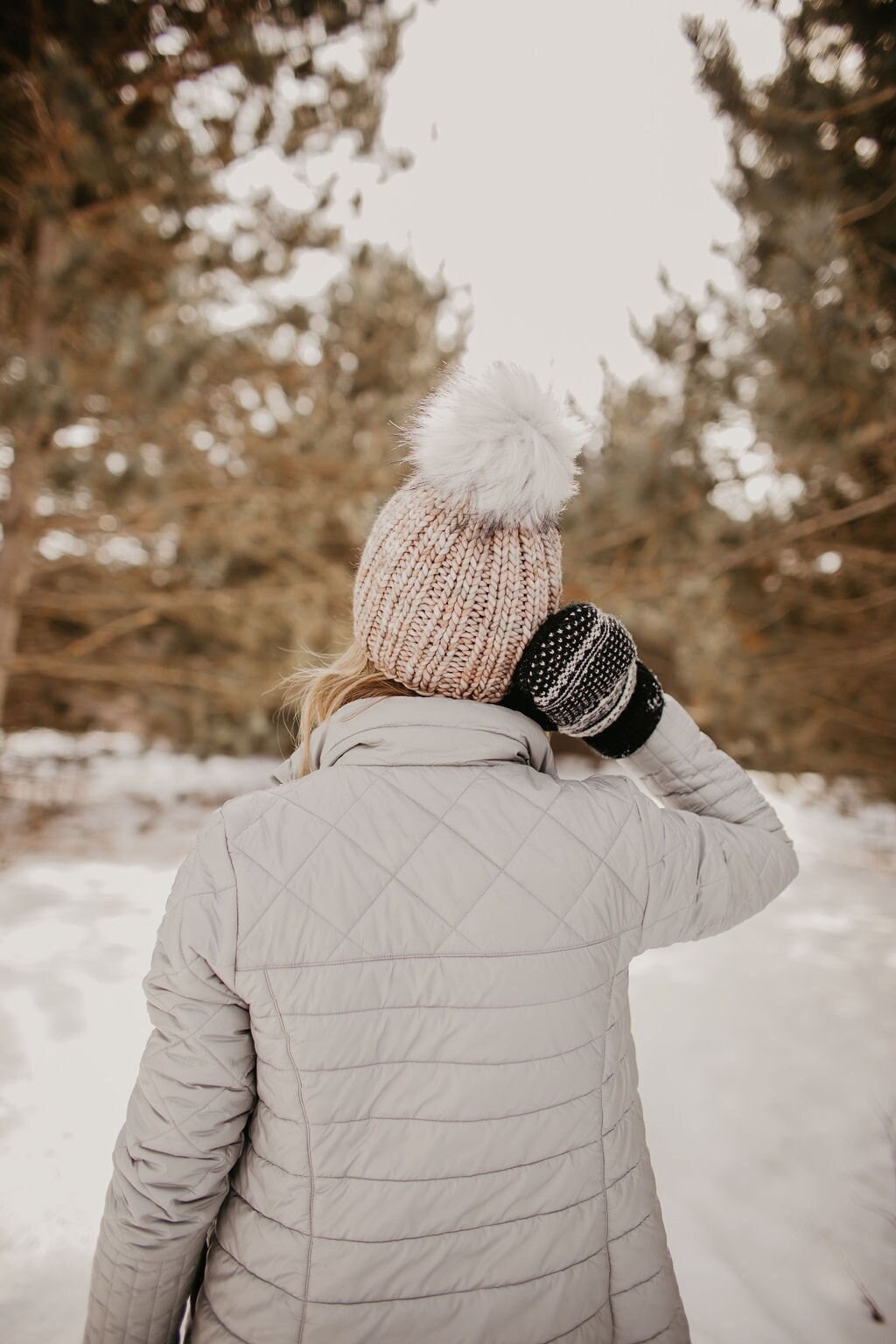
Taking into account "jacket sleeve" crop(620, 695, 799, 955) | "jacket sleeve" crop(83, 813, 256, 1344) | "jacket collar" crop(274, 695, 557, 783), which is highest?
"jacket collar" crop(274, 695, 557, 783)

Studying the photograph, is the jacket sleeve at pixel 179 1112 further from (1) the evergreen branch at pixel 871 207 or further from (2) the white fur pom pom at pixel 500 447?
(1) the evergreen branch at pixel 871 207

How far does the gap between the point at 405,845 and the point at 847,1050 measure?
3362 mm

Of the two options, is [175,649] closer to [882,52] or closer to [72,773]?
[72,773]

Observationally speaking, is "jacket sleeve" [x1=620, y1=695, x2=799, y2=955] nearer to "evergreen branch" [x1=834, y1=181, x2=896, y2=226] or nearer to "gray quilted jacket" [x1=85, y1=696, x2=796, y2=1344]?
"gray quilted jacket" [x1=85, y1=696, x2=796, y2=1344]

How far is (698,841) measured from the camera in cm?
88

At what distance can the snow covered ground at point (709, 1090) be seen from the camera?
1824 mm

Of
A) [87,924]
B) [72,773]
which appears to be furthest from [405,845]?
[72,773]

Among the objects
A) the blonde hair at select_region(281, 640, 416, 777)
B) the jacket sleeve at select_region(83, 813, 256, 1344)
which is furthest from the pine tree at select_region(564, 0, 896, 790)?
the jacket sleeve at select_region(83, 813, 256, 1344)

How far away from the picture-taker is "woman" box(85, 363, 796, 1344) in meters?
0.75

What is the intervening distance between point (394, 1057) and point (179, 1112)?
25 cm

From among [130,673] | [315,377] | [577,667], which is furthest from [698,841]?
[315,377]

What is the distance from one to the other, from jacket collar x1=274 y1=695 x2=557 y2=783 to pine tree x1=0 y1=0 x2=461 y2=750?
10.0 ft

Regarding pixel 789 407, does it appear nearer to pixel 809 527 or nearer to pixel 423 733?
pixel 809 527

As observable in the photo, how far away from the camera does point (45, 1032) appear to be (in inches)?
109
